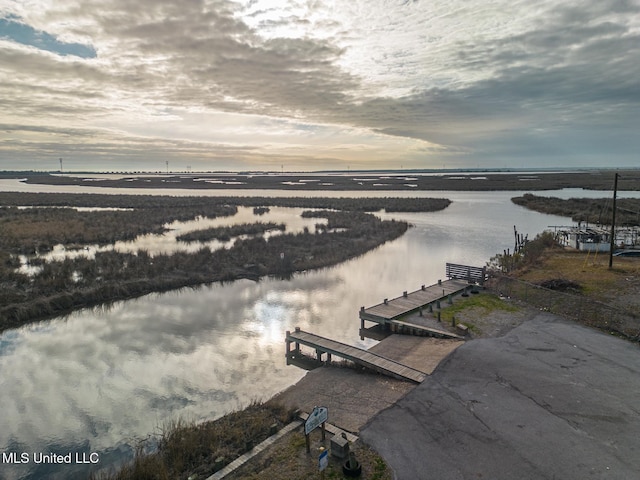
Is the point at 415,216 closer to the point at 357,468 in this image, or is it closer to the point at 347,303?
the point at 347,303

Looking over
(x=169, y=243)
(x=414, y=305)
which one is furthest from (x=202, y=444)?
(x=169, y=243)

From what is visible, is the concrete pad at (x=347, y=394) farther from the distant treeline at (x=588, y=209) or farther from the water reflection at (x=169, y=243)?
the distant treeline at (x=588, y=209)

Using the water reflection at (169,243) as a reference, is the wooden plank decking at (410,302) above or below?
below

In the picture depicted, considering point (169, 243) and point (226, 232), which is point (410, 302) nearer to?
point (169, 243)

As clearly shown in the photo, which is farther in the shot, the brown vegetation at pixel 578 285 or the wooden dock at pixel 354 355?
the brown vegetation at pixel 578 285

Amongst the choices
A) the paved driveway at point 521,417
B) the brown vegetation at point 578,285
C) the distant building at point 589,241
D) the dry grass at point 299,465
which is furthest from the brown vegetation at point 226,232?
the dry grass at point 299,465

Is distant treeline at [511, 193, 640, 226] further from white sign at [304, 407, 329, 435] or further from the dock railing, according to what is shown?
white sign at [304, 407, 329, 435]
